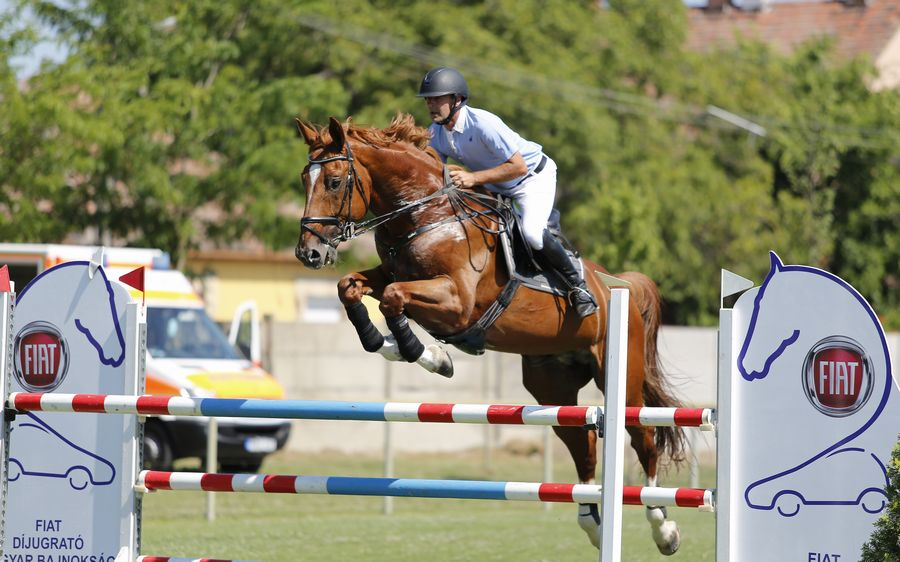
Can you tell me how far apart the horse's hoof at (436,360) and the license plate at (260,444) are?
25.1 feet

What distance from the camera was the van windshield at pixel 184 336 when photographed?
43.6ft

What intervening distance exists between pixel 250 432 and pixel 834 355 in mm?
9239

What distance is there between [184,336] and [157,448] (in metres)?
1.41

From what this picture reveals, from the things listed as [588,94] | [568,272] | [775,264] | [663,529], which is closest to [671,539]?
[663,529]

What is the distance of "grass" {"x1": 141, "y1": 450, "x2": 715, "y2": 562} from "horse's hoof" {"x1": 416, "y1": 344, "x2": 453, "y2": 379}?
2129 millimetres

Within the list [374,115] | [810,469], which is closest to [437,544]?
[810,469]

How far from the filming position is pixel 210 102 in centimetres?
1762

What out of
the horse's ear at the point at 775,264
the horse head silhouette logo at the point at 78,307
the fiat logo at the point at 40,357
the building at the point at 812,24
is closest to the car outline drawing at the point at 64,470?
the fiat logo at the point at 40,357

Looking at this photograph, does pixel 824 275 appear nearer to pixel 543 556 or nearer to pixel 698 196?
pixel 543 556

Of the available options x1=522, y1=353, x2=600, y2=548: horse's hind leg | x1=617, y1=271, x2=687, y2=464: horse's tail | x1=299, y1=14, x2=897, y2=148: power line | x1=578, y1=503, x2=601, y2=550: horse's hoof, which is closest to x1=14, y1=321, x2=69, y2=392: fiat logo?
x1=522, y1=353, x2=600, y2=548: horse's hind leg

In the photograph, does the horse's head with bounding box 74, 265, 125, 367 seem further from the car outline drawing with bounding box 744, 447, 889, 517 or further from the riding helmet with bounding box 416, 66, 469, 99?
the car outline drawing with bounding box 744, 447, 889, 517

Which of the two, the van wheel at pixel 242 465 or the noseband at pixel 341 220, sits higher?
the noseband at pixel 341 220

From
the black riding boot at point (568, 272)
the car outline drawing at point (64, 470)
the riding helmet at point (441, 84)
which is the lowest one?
the car outline drawing at point (64, 470)

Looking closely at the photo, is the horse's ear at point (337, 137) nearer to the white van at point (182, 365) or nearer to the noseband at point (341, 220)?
the noseband at point (341, 220)
